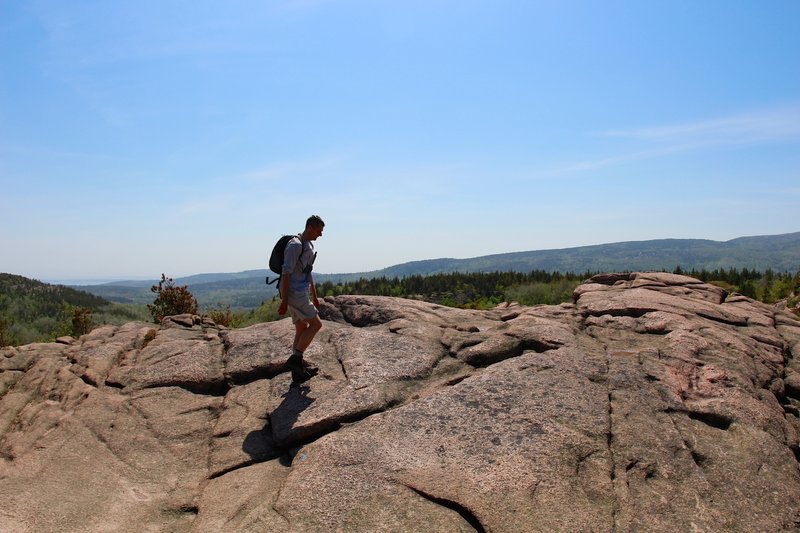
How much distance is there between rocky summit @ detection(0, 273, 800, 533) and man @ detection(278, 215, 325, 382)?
1.75 ft

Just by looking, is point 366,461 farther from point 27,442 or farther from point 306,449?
point 27,442

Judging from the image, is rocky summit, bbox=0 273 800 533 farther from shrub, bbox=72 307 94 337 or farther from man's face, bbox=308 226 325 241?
shrub, bbox=72 307 94 337

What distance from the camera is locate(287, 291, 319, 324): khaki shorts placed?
10.8m

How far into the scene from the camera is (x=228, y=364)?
1214cm

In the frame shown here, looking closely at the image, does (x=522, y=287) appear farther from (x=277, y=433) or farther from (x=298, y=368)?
(x=277, y=433)

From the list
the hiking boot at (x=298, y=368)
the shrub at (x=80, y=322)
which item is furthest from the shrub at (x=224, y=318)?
the hiking boot at (x=298, y=368)

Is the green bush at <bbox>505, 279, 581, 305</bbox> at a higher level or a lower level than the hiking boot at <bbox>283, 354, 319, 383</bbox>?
lower

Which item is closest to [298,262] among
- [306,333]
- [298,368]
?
[306,333]

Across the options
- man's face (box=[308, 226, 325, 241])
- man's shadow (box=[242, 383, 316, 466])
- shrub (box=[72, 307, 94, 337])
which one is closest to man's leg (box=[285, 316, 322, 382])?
man's shadow (box=[242, 383, 316, 466])

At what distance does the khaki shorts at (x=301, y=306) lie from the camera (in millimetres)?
10773

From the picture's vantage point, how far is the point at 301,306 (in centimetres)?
1084

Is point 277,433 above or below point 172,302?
below

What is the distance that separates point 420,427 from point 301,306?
150 inches

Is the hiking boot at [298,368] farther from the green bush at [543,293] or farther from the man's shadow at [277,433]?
the green bush at [543,293]
